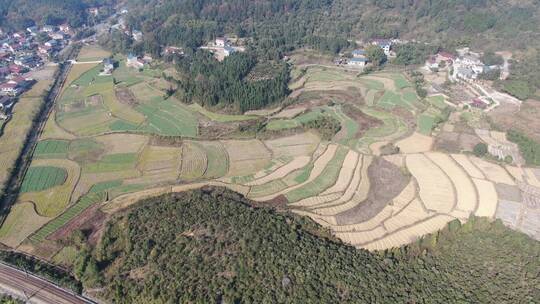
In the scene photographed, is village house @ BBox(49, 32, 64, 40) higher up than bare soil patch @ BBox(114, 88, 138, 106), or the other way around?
bare soil patch @ BBox(114, 88, 138, 106)

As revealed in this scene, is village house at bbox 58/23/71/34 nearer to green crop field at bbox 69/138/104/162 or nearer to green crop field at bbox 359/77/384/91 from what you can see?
green crop field at bbox 69/138/104/162

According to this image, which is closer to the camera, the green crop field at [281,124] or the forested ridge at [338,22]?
the green crop field at [281,124]

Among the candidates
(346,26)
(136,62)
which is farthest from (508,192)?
(136,62)

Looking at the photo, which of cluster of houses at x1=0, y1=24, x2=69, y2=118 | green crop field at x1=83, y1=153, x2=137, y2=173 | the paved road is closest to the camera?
the paved road

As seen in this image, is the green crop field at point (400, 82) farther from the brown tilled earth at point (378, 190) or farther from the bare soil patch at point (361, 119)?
the brown tilled earth at point (378, 190)

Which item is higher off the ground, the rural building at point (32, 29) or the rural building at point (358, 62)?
the rural building at point (358, 62)

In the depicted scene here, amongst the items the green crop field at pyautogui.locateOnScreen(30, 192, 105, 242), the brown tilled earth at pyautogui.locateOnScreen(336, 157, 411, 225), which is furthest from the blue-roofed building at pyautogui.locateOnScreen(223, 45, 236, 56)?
the green crop field at pyautogui.locateOnScreen(30, 192, 105, 242)

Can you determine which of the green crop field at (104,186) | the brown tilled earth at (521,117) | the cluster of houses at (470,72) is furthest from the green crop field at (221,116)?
the brown tilled earth at (521,117)
